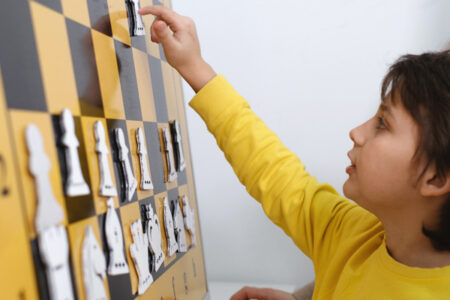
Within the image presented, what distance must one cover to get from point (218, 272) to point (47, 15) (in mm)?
905

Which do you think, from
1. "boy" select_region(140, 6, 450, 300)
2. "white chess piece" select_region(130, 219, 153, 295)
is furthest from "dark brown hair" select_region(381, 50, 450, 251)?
"white chess piece" select_region(130, 219, 153, 295)

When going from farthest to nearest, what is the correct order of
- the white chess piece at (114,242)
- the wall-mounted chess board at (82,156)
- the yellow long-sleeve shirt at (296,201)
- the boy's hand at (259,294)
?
the boy's hand at (259,294) < the yellow long-sleeve shirt at (296,201) < the white chess piece at (114,242) < the wall-mounted chess board at (82,156)

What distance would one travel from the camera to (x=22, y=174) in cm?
31

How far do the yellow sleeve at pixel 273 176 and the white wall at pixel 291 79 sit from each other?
29 centimetres

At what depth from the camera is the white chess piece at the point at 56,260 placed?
32cm

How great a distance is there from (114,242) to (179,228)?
0.79 feet

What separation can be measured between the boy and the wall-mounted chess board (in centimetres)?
11

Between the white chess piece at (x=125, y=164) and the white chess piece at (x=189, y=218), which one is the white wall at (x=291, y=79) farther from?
the white chess piece at (x=125, y=164)

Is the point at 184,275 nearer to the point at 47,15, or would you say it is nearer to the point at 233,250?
the point at 233,250

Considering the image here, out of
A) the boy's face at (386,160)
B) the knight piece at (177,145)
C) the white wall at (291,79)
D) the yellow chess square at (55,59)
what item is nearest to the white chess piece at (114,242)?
the yellow chess square at (55,59)

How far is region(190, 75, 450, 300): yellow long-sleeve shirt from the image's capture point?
627mm

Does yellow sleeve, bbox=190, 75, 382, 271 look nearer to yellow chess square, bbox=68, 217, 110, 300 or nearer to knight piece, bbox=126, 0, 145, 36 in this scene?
knight piece, bbox=126, 0, 145, 36

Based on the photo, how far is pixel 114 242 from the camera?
425mm

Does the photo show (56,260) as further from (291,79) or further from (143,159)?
(291,79)
